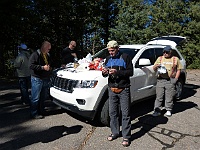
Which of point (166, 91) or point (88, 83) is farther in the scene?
point (166, 91)

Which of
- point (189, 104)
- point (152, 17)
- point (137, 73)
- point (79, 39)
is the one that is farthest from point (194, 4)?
point (137, 73)

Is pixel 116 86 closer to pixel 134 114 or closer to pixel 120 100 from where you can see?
pixel 120 100

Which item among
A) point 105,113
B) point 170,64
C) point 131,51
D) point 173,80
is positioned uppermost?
point 131,51

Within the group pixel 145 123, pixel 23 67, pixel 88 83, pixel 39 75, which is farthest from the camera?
pixel 23 67

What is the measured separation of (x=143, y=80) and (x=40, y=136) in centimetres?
275

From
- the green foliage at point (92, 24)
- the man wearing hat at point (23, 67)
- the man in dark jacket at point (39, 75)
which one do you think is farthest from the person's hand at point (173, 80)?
the green foliage at point (92, 24)

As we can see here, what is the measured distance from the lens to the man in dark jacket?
15.5 ft

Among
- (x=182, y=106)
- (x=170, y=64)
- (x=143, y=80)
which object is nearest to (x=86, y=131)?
(x=143, y=80)

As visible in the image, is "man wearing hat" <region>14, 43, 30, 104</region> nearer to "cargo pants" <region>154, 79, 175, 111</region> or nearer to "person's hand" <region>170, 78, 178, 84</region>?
"cargo pants" <region>154, 79, 175, 111</region>

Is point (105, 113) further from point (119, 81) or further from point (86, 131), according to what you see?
point (119, 81)

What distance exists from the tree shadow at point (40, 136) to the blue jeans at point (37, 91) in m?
0.80

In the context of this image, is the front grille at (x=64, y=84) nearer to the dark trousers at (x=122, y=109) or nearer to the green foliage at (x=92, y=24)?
the dark trousers at (x=122, y=109)

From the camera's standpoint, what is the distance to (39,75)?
192 inches

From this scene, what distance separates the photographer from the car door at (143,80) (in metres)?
5.14
